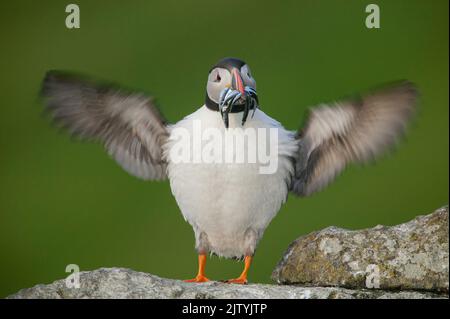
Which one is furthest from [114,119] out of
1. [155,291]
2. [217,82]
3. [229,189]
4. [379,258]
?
[379,258]

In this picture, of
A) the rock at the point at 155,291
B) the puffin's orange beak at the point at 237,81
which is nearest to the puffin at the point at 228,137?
the puffin's orange beak at the point at 237,81

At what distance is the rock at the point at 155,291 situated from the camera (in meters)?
6.78

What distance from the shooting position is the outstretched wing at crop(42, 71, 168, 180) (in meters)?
8.43

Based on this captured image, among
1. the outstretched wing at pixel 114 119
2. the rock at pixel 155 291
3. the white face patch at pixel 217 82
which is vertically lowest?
the rock at pixel 155 291

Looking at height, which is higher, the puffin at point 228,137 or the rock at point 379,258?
the puffin at point 228,137

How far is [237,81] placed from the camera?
7.42m

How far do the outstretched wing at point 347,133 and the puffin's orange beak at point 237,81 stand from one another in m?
1.02

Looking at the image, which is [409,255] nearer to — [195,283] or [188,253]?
[195,283]

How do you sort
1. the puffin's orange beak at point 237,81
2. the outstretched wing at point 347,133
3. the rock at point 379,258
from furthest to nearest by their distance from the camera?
the outstretched wing at point 347,133, the puffin's orange beak at point 237,81, the rock at point 379,258

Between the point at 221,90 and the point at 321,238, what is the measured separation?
1.41m

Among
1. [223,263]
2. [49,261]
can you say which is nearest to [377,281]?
[223,263]

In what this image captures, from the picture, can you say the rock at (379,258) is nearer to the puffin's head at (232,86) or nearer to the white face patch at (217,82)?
the puffin's head at (232,86)

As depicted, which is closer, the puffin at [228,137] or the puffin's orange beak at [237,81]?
the puffin's orange beak at [237,81]

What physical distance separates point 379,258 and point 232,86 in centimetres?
172
